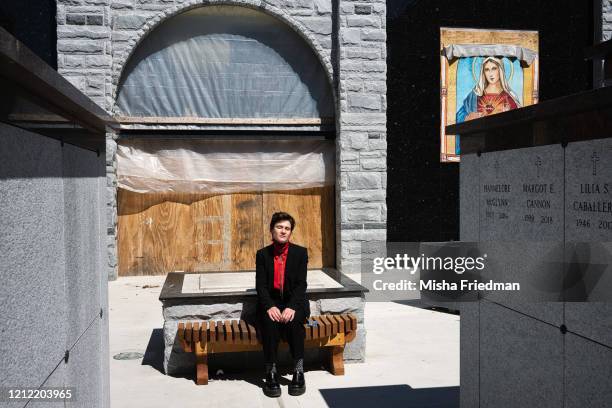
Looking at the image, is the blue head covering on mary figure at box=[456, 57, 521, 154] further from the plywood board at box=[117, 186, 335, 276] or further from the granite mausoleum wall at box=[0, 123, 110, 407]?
the granite mausoleum wall at box=[0, 123, 110, 407]

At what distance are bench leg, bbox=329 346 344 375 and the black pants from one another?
45 centimetres

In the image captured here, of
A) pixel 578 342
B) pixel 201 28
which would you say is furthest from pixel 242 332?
pixel 201 28

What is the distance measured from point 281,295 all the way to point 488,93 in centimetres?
789

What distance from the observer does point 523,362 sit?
371cm

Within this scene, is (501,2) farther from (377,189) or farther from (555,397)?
(555,397)

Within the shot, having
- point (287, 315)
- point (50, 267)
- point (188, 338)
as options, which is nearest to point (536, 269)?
point (50, 267)

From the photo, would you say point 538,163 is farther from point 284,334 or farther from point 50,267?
point 284,334

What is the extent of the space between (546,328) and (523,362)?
13.6 inches

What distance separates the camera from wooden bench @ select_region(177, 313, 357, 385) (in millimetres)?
5684

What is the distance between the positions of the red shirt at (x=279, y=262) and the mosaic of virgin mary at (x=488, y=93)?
7214 mm

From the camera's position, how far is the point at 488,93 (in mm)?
12406

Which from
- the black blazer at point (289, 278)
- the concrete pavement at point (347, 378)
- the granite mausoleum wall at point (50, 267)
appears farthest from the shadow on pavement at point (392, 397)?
the granite mausoleum wall at point (50, 267)

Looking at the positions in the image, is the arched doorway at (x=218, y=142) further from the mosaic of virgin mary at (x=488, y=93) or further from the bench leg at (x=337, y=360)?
the bench leg at (x=337, y=360)

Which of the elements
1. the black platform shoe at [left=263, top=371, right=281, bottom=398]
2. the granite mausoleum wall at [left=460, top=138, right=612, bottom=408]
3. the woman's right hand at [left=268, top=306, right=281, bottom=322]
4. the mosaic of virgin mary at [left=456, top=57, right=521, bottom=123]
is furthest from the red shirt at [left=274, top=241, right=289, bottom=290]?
the mosaic of virgin mary at [left=456, top=57, right=521, bottom=123]
